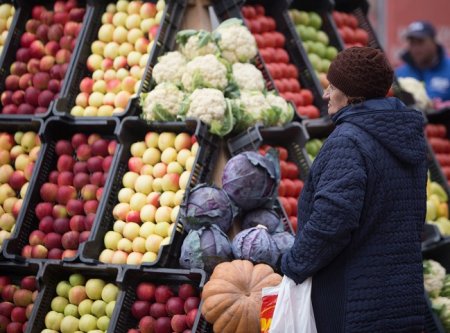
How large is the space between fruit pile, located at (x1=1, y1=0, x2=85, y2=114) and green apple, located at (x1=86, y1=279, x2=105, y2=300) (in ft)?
4.73

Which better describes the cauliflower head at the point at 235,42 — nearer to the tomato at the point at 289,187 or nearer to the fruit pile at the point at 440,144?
the tomato at the point at 289,187

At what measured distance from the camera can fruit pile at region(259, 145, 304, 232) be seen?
521 centimetres

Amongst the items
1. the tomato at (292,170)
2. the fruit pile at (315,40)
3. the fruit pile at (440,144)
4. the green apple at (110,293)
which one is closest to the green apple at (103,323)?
the green apple at (110,293)

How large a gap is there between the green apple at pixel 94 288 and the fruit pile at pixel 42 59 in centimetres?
144

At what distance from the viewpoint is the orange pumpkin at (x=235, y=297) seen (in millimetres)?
4102

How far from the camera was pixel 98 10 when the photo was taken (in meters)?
5.94

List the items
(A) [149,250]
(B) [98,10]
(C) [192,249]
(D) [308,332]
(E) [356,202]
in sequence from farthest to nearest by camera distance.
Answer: (B) [98,10], (A) [149,250], (C) [192,249], (D) [308,332], (E) [356,202]

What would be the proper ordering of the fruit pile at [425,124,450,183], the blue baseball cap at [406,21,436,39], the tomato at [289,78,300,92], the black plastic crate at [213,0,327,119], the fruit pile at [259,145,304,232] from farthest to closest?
the blue baseball cap at [406,21,436,39] < the fruit pile at [425,124,450,183] < the black plastic crate at [213,0,327,119] < the tomato at [289,78,300,92] < the fruit pile at [259,145,304,232]

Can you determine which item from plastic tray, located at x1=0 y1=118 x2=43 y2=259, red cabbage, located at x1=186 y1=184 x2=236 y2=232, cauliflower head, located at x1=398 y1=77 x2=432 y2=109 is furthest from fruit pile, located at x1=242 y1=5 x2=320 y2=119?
plastic tray, located at x1=0 y1=118 x2=43 y2=259

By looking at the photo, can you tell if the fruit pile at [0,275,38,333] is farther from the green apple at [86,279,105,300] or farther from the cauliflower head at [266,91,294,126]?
the cauliflower head at [266,91,294,126]

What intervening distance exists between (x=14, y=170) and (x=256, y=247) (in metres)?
2.13

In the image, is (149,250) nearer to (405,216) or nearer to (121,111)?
(121,111)

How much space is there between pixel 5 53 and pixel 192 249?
95.6 inches

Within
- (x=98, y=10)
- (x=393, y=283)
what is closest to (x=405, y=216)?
(x=393, y=283)
